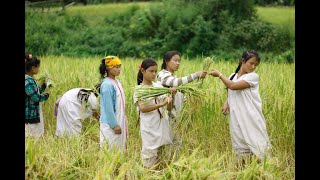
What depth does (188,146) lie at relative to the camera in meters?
4.82

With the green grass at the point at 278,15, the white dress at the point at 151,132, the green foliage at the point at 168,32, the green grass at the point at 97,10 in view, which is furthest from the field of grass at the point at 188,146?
the green grass at the point at 97,10

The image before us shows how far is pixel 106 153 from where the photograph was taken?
11.8 feet

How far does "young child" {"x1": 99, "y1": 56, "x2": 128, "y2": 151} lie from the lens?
14.0ft

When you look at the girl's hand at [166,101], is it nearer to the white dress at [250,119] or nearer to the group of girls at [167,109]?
the group of girls at [167,109]

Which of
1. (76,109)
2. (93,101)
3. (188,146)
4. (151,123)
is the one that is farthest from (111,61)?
(188,146)

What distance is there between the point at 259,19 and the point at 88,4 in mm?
10130

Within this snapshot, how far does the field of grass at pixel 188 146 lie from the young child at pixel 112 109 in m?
0.15

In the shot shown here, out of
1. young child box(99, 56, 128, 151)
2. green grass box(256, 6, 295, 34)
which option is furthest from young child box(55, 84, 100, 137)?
green grass box(256, 6, 295, 34)

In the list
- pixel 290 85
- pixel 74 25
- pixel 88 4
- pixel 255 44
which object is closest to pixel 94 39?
pixel 74 25

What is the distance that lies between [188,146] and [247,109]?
2.67 feet

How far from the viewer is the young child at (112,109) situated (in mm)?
4258

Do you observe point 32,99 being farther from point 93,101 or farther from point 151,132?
point 151,132

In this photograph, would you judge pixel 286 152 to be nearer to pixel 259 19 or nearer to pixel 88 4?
pixel 259 19

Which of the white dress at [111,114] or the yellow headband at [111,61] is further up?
the yellow headband at [111,61]
